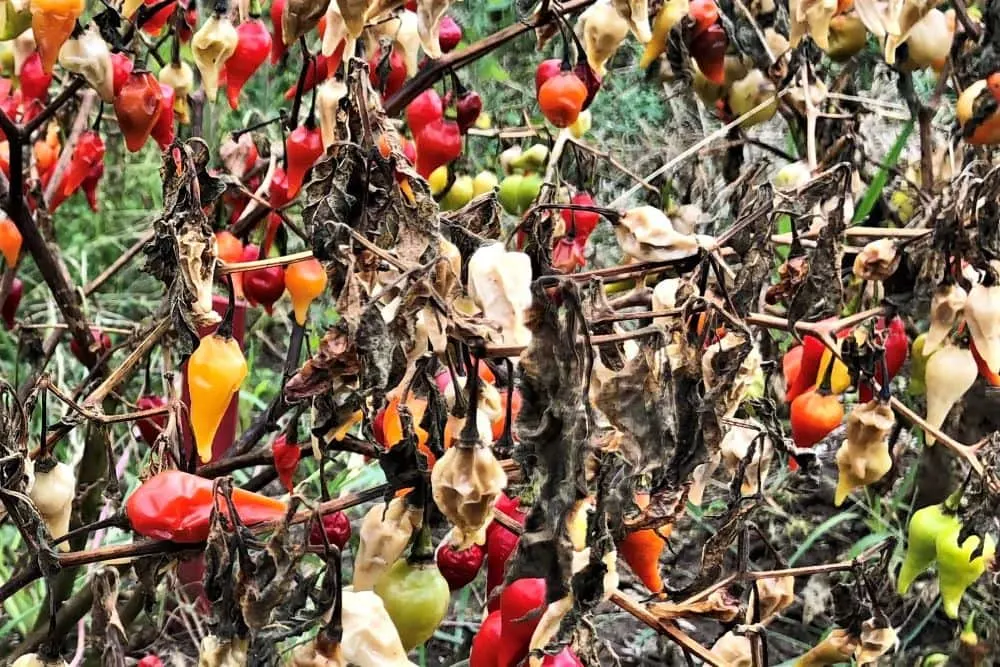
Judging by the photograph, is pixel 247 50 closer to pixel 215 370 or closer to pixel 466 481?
pixel 215 370

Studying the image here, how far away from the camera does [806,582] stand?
1900 millimetres

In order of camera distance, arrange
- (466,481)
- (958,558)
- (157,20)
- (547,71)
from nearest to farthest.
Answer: (466,481) → (958,558) → (547,71) → (157,20)

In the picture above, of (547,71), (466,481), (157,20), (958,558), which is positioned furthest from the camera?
(157,20)

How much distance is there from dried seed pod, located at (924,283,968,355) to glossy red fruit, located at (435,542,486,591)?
0.39 meters

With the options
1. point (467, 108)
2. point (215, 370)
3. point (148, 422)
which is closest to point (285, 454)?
point (215, 370)

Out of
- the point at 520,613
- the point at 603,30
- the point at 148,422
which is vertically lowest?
the point at 148,422

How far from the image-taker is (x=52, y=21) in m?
0.99

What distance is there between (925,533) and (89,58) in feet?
2.82

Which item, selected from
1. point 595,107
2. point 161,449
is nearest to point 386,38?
point 161,449

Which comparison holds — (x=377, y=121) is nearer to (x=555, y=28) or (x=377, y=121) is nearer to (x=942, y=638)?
(x=555, y=28)

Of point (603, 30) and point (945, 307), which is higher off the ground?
point (603, 30)

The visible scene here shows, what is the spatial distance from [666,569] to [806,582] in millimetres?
374

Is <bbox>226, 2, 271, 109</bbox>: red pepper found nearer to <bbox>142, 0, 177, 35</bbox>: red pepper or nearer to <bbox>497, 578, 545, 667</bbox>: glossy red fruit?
<bbox>142, 0, 177, 35</bbox>: red pepper

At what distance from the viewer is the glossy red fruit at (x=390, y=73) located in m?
1.11
